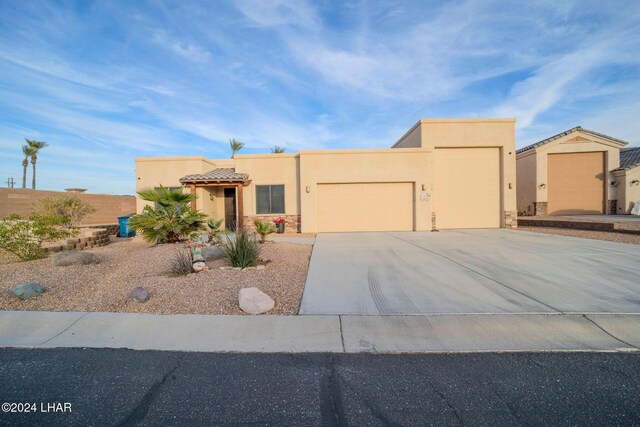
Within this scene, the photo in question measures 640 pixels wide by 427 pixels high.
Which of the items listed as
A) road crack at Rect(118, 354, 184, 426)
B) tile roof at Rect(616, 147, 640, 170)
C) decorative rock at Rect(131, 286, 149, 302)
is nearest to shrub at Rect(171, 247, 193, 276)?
decorative rock at Rect(131, 286, 149, 302)

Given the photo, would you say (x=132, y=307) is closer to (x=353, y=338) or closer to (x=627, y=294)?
(x=353, y=338)

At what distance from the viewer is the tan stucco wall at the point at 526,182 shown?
20719 mm

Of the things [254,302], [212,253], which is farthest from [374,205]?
[254,302]

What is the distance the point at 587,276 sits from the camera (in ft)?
20.1

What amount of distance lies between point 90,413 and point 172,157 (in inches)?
616

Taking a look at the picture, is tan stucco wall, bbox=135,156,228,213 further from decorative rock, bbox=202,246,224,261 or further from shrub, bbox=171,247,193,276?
shrub, bbox=171,247,193,276

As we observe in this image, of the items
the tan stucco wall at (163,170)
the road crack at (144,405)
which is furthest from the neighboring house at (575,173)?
the road crack at (144,405)

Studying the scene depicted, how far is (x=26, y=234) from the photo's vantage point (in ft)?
25.7

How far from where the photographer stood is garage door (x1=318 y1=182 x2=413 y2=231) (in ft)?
49.9

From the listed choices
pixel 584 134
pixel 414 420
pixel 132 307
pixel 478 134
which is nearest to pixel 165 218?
pixel 132 307

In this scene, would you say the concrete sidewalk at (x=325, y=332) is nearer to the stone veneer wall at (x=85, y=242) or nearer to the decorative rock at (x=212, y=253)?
the decorative rock at (x=212, y=253)

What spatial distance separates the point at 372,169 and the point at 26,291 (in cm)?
1317

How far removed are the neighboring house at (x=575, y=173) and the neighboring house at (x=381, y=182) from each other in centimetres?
703

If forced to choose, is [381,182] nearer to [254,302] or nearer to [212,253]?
[212,253]
